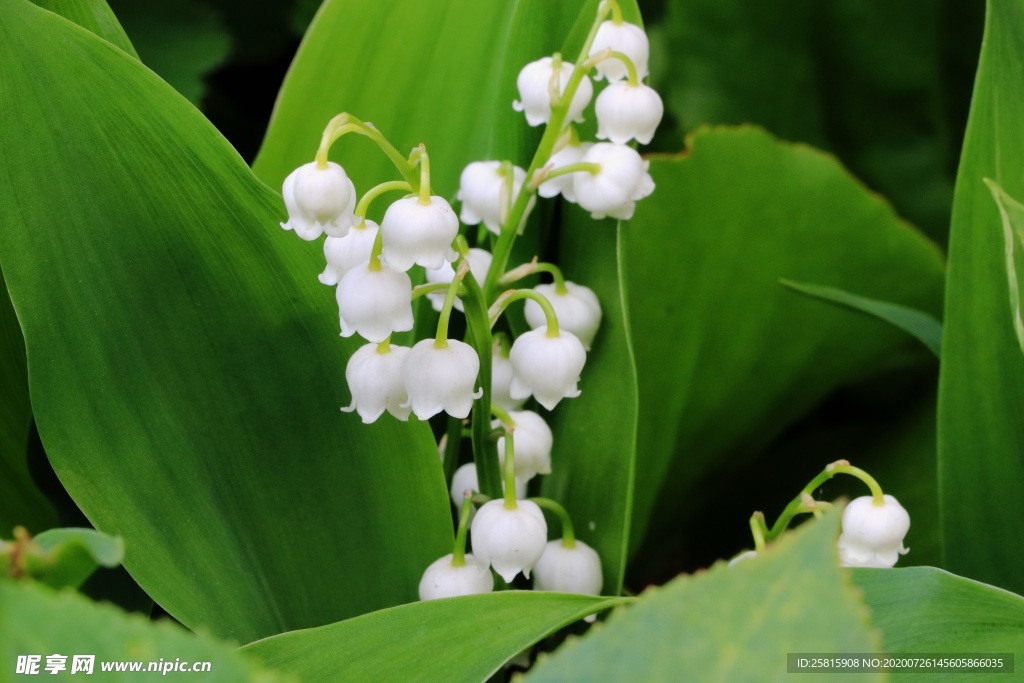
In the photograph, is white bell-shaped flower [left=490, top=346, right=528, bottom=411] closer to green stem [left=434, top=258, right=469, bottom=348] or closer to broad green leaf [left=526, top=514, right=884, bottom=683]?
green stem [left=434, top=258, right=469, bottom=348]

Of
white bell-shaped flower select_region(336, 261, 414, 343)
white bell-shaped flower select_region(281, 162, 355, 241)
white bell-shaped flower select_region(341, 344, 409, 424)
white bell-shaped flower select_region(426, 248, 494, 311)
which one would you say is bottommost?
white bell-shaped flower select_region(341, 344, 409, 424)

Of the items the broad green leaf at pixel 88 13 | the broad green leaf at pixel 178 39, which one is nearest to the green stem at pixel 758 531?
the broad green leaf at pixel 88 13

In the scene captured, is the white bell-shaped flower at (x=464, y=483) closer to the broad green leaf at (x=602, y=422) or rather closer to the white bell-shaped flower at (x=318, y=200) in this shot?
the broad green leaf at (x=602, y=422)

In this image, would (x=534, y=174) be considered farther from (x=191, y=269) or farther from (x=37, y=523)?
(x=37, y=523)

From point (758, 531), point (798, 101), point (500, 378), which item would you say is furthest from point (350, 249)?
point (798, 101)

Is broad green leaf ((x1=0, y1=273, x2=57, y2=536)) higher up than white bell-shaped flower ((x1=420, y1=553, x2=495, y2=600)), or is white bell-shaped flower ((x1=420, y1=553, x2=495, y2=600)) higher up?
broad green leaf ((x1=0, y1=273, x2=57, y2=536))

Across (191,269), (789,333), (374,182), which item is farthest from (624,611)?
(789,333)

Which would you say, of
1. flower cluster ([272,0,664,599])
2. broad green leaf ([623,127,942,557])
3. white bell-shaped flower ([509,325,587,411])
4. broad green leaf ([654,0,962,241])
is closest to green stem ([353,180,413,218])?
flower cluster ([272,0,664,599])
